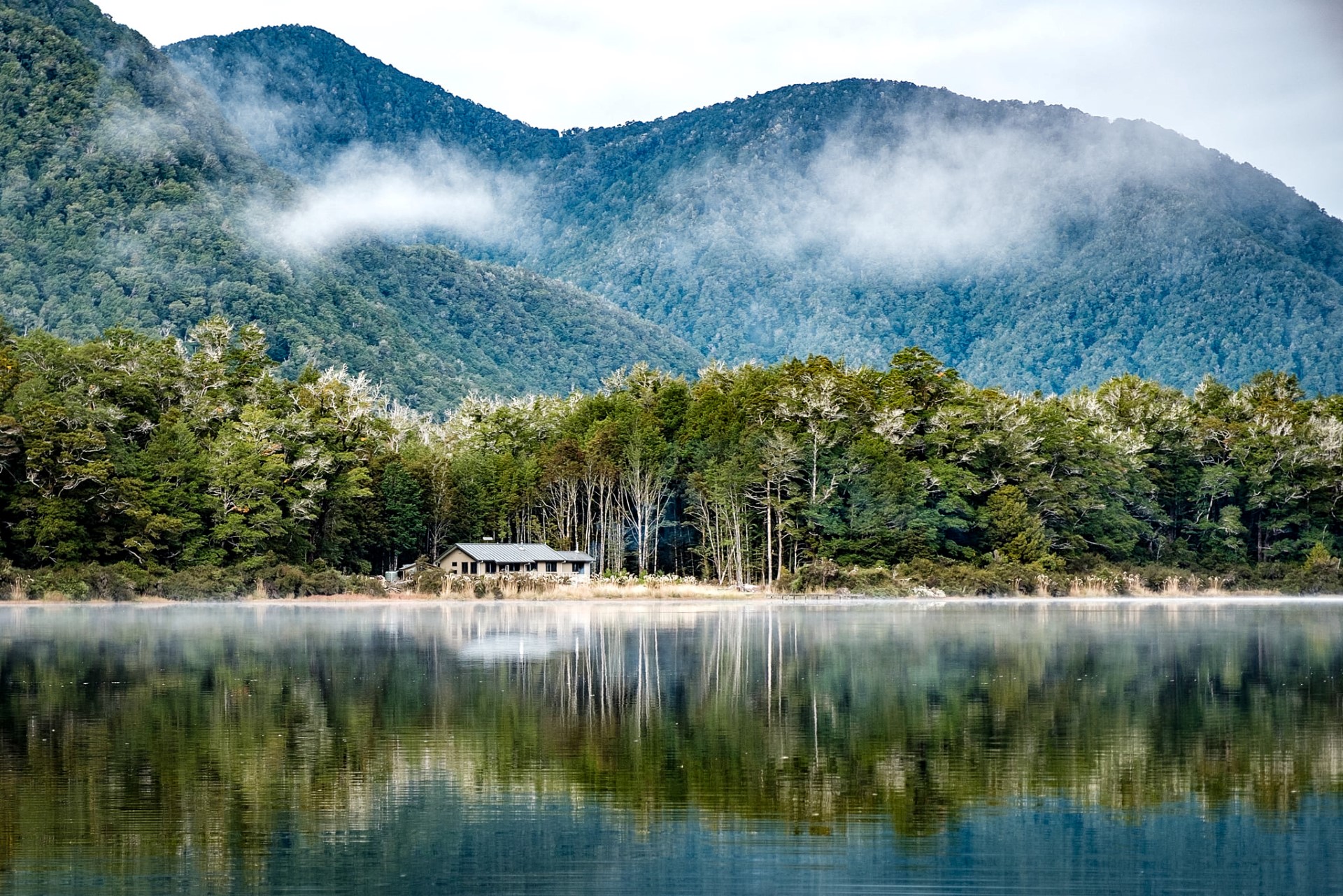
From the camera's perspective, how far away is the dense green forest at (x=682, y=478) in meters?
60.8

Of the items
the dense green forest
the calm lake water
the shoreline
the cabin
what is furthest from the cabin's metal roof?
the calm lake water

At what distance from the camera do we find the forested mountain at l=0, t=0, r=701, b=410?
120 meters

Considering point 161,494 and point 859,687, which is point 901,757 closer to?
point 859,687

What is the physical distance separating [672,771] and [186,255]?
389ft

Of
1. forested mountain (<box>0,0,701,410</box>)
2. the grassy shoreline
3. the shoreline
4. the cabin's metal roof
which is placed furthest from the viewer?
forested mountain (<box>0,0,701,410</box>)

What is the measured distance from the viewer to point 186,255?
12544cm

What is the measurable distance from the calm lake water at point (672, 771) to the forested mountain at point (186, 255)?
81.4 metres

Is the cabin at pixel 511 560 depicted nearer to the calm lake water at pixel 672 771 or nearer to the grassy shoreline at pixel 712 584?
the grassy shoreline at pixel 712 584

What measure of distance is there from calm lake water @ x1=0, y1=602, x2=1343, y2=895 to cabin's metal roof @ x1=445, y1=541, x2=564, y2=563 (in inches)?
1615

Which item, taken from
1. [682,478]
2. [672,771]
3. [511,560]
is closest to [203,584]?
[511,560]

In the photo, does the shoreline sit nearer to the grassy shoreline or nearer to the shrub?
the grassy shoreline

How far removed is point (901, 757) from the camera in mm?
17688

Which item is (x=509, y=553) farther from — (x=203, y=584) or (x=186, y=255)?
(x=186, y=255)

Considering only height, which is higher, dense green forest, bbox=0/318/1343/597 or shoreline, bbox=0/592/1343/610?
dense green forest, bbox=0/318/1343/597
